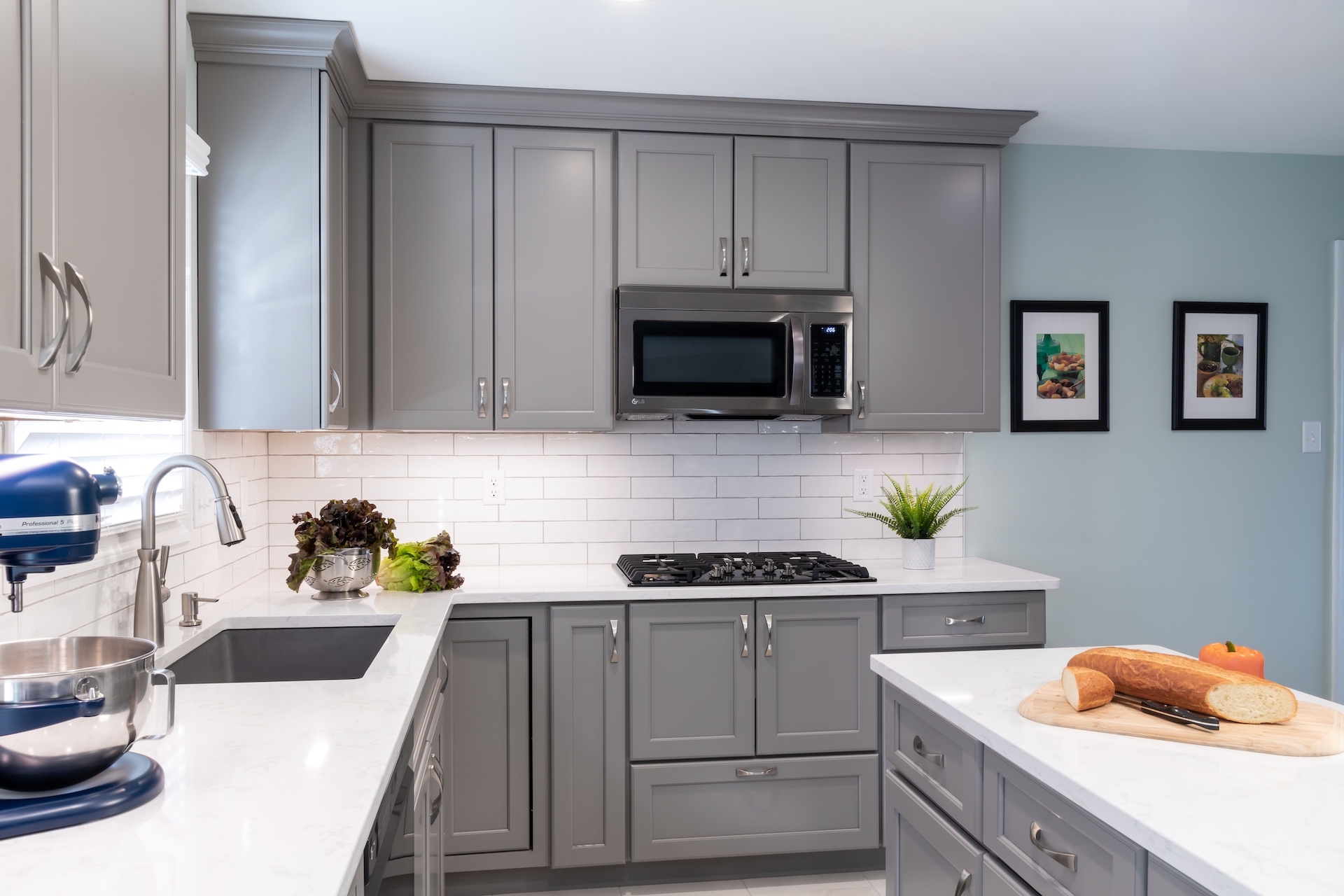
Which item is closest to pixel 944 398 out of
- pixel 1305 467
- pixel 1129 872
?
pixel 1305 467

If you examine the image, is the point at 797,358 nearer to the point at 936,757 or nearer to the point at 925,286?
the point at 925,286

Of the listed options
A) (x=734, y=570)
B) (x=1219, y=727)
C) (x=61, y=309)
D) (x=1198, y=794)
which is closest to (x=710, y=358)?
(x=734, y=570)

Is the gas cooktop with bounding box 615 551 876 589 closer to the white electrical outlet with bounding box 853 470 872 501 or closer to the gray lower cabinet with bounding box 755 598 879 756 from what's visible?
the gray lower cabinet with bounding box 755 598 879 756

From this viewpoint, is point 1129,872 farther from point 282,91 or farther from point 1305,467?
point 1305,467

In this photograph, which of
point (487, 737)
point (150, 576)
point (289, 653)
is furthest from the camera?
point (487, 737)

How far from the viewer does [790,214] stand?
298 centimetres

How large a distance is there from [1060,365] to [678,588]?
1745mm

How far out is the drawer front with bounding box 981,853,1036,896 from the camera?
4.48 feet

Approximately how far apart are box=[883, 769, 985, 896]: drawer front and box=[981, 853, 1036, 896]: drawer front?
2 cm

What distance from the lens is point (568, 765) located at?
271 cm

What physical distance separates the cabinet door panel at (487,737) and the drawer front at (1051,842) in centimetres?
157

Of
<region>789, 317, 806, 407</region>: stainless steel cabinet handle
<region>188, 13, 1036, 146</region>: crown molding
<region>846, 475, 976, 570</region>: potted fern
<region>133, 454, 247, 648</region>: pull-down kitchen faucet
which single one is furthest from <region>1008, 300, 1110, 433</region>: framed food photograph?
<region>133, 454, 247, 648</region>: pull-down kitchen faucet

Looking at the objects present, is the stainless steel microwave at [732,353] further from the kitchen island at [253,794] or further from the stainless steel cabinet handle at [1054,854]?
the stainless steel cabinet handle at [1054,854]

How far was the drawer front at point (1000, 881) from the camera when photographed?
136 cm
